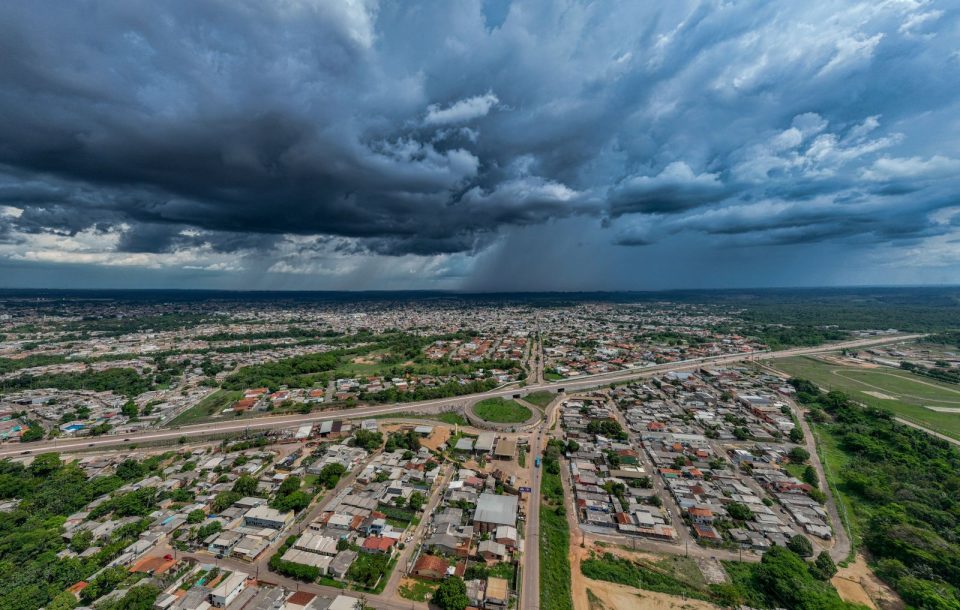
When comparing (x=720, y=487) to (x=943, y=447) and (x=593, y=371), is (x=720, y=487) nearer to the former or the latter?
(x=943, y=447)

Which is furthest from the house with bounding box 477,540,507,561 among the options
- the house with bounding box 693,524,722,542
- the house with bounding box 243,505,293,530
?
the house with bounding box 243,505,293,530

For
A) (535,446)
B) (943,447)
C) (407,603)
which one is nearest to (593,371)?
(535,446)

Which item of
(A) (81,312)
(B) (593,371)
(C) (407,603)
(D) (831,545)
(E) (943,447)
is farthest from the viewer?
(A) (81,312)

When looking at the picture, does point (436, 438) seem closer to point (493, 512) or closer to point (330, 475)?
point (330, 475)

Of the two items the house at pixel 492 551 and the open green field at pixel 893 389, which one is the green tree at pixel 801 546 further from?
the open green field at pixel 893 389

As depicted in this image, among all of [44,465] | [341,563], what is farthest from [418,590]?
[44,465]

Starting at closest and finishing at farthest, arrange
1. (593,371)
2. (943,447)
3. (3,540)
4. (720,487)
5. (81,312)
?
1. (3,540)
2. (720,487)
3. (943,447)
4. (593,371)
5. (81,312)
